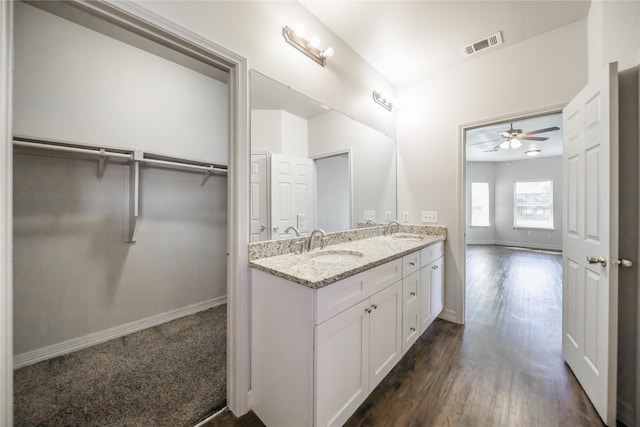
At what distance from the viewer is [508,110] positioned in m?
2.31

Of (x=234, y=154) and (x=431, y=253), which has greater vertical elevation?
(x=234, y=154)

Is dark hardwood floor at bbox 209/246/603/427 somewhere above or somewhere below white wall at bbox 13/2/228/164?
below

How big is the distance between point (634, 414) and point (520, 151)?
673 centimetres

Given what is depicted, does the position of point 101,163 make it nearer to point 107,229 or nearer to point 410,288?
point 107,229

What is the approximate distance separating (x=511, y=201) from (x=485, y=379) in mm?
7685

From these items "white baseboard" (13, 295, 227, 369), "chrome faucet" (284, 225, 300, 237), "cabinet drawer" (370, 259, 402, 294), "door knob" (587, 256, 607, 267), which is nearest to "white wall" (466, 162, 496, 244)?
"door knob" (587, 256, 607, 267)

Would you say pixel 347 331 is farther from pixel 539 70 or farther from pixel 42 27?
pixel 42 27

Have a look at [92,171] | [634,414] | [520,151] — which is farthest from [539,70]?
[520,151]

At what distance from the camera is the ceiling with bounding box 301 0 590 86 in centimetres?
184

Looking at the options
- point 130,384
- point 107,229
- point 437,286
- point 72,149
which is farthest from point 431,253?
point 72,149

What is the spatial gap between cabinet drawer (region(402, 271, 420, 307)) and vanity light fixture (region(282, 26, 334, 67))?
1876 mm

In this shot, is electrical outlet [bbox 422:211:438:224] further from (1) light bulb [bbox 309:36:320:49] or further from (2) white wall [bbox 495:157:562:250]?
(2) white wall [bbox 495:157:562:250]

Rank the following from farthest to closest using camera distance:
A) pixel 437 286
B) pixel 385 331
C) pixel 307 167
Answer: pixel 437 286 → pixel 307 167 → pixel 385 331

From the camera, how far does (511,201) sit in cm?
755
